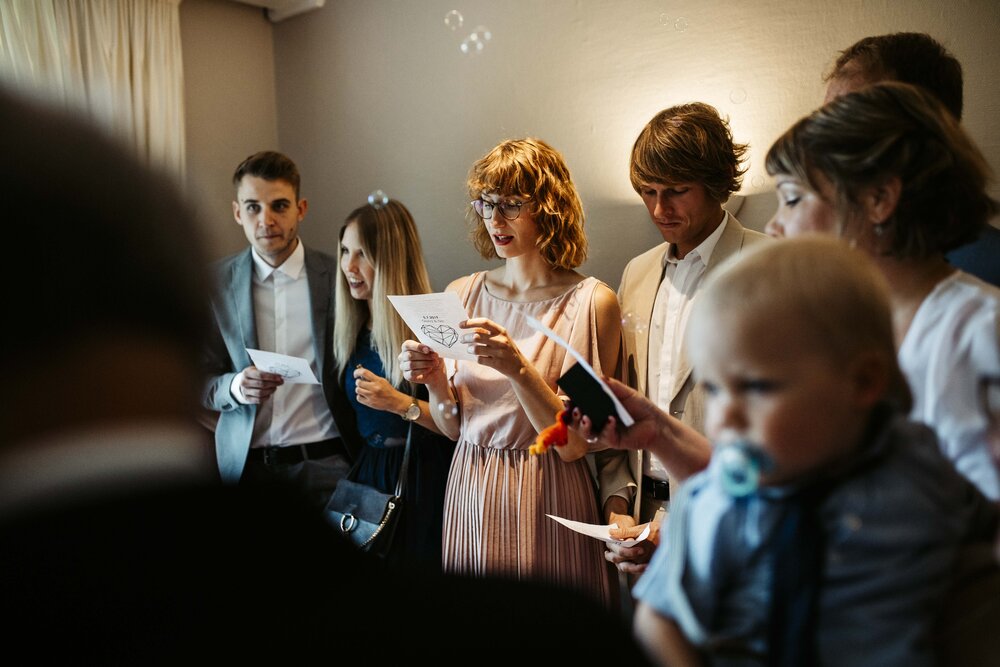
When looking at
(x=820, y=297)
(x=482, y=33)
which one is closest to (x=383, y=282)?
(x=482, y=33)

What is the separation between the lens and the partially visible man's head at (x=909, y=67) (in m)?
1.56

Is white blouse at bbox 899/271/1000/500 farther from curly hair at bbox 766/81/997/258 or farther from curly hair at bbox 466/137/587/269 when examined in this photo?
curly hair at bbox 466/137/587/269

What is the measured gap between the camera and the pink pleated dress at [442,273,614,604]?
7.04ft

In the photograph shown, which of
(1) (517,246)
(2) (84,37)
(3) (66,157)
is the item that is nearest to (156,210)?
(3) (66,157)

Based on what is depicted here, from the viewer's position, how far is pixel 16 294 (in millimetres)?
512

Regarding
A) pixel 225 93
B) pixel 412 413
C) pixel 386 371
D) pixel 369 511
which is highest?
pixel 225 93

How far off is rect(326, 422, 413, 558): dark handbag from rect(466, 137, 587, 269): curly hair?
766 mm

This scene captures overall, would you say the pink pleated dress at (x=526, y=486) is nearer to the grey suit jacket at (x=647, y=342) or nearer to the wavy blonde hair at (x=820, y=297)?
the grey suit jacket at (x=647, y=342)

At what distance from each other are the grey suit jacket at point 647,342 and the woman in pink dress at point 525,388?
7cm

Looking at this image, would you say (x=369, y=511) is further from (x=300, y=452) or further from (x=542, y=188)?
(x=542, y=188)

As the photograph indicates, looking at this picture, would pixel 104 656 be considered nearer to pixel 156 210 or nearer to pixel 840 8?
pixel 156 210

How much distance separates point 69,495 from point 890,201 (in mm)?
1040

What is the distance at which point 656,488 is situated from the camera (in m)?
2.08

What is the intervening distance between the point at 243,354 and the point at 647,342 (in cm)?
156
